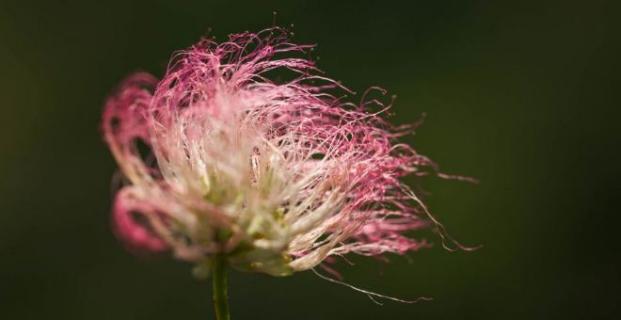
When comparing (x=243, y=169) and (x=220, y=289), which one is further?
(x=243, y=169)

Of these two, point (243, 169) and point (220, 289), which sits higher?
point (243, 169)

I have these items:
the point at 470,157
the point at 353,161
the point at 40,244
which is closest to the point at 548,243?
the point at 470,157

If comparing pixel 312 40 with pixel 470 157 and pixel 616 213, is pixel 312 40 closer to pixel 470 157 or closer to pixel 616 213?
pixel 470 157

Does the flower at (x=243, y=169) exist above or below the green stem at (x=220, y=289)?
above

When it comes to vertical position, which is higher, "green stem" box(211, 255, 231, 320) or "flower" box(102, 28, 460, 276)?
"flower" box(102, 28, 460, 276)
